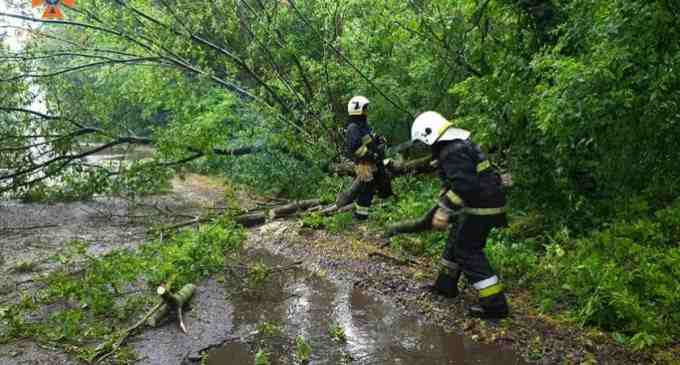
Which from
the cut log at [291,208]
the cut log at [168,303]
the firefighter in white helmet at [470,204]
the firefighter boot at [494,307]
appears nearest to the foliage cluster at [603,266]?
the firefighter boot at [494,307]

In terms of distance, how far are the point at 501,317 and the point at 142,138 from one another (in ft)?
23.5

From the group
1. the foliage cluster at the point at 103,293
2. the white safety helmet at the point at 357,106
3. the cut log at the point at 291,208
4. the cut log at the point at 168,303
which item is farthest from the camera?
the cut log at the point at 291,208

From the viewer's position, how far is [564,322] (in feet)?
12.6

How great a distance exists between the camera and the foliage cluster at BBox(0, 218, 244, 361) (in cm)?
391

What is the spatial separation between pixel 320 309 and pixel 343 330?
0.52 meters

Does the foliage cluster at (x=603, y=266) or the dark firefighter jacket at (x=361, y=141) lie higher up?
the dark firefighter jacket at (x=361, y=141)

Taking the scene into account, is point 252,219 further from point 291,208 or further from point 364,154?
point 364,154

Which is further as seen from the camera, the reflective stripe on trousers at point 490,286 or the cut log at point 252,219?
the cut log at point 252,219

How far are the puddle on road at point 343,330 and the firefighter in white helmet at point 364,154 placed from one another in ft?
7.57

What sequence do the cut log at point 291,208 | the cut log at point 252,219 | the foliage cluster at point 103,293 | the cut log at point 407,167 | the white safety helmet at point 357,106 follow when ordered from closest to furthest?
the foliage cluster at point 103,293 < the white safety helmet at point 357,106 < the cut log at point 252,219 < the cut log at point 291,208 < the cut log at point 407,167

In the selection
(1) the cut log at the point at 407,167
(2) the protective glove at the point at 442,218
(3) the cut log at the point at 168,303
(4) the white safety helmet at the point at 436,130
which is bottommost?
(3) the cut log at the point at 168,303

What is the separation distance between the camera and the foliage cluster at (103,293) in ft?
12.8

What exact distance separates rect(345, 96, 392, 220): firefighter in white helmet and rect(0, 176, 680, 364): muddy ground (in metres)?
0.51

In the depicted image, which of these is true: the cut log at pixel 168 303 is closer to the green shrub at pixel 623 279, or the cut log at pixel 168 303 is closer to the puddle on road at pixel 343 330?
the puddle on road at pixel 343 330
